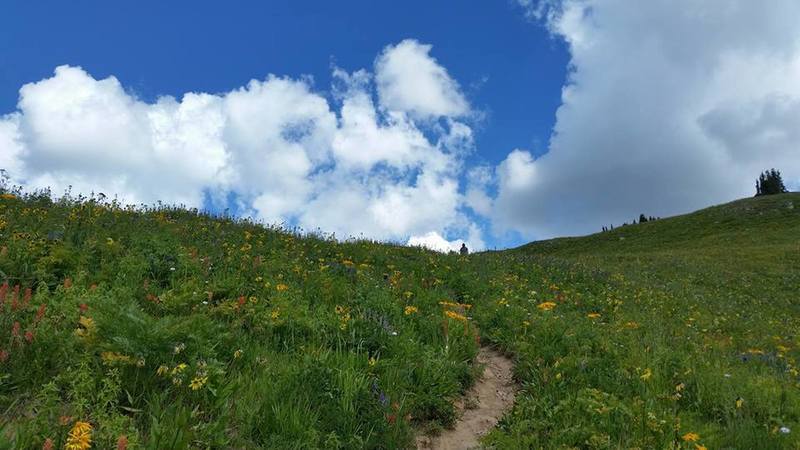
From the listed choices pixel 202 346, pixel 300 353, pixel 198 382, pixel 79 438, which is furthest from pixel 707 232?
pixel 79 438

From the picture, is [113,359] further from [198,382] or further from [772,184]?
[772,184]

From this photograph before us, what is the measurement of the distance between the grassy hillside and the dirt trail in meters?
0.22

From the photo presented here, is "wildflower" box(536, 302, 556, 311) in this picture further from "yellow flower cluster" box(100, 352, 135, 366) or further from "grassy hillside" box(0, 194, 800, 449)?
"yellow flower cluster" box(100, 352, 135, 366)

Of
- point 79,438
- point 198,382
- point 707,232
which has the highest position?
point 707,232

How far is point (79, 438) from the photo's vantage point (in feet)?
13.0

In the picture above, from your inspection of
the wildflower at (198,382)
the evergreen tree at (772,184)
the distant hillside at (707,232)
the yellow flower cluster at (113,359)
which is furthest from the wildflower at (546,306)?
the evergreen tree at (772,184)

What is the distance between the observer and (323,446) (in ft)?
17.2

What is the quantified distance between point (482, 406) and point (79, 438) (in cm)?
492

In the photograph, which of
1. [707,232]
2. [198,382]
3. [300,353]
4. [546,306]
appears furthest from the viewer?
[707,232]

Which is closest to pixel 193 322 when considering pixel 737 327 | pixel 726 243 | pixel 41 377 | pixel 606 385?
pixel 41 377

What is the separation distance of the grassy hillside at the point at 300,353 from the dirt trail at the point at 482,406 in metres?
0.22

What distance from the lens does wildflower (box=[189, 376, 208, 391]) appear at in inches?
197

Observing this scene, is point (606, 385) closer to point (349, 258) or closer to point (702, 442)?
point (702, 442)

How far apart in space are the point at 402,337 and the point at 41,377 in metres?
4.32
